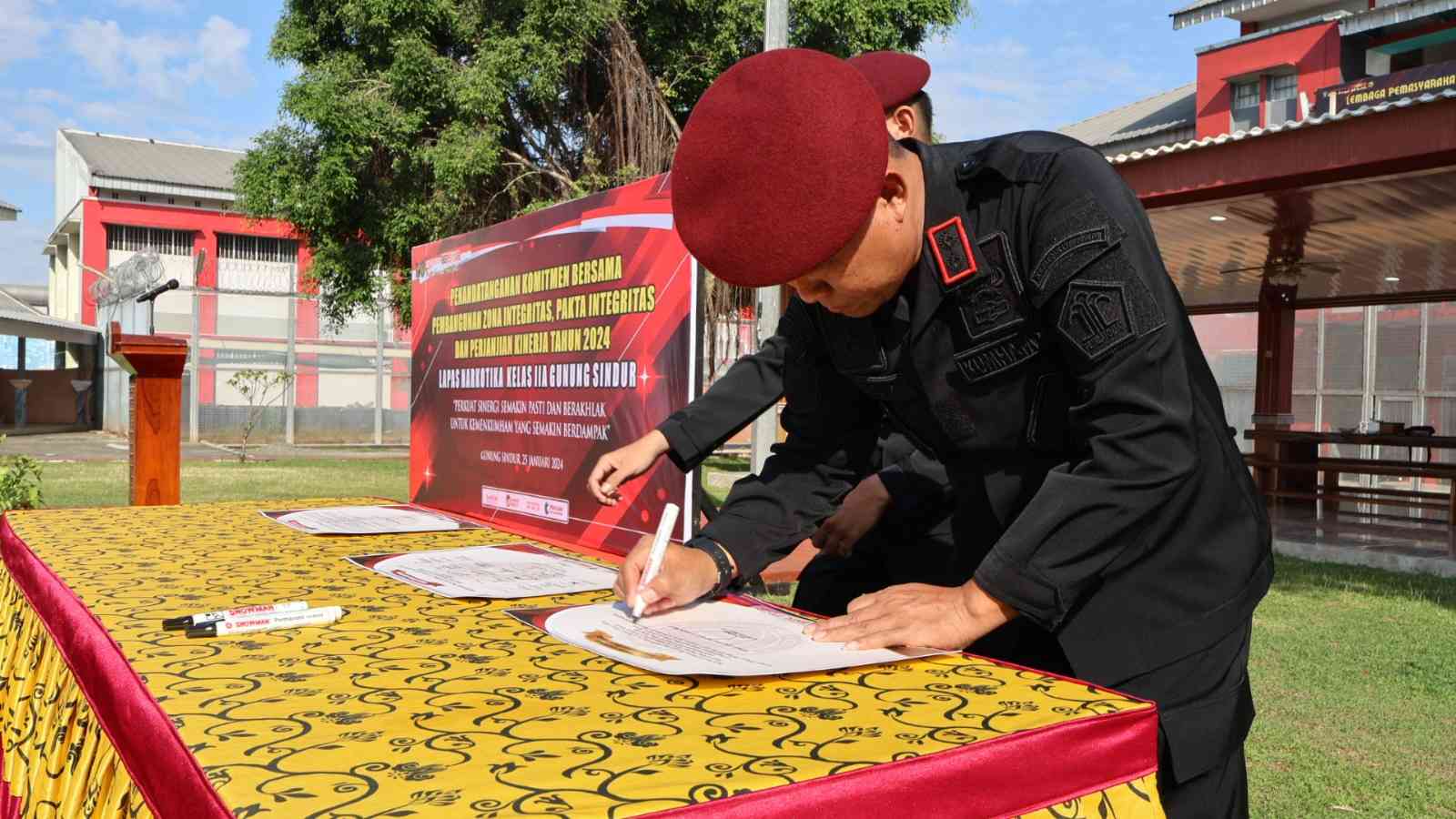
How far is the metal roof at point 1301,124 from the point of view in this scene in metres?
5.55

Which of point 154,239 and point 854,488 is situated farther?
point 154,239

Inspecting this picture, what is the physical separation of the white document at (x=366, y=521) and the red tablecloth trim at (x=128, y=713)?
60 centimetres

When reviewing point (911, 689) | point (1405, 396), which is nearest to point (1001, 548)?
point (911, 689)

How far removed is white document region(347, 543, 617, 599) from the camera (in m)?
1.46

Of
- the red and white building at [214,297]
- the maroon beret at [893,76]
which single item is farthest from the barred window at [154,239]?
the maroon beret at [893,76]

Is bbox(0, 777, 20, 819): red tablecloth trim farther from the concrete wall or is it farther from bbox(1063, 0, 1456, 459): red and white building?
the concrete wall

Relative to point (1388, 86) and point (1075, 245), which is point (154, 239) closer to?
point (1388, 86)

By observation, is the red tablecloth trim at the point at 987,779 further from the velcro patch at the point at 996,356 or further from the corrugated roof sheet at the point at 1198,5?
the corrugated roof sheet at the point at 1198,5

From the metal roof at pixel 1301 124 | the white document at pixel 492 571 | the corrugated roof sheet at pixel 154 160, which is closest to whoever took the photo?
the white document at pixel 492 571

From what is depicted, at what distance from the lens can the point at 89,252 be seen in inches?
1007

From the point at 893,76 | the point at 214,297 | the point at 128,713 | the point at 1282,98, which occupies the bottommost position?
the point at 128,713

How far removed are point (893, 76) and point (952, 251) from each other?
90 cm

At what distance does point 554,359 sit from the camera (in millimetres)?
3209

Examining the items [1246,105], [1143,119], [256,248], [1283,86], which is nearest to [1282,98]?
[1283,86]
